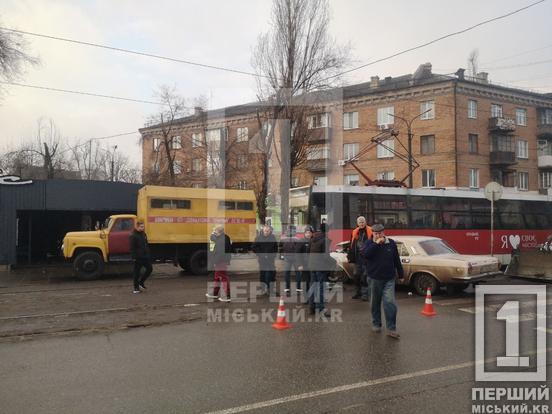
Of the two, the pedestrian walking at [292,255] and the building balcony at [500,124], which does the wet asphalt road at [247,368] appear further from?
the building balcony at [500,124]

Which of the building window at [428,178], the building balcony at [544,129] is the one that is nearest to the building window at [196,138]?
the building window at [428,178]

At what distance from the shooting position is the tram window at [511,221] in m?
20.3

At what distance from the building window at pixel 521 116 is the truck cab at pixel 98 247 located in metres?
39.2

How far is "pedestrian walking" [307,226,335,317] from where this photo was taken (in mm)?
9203

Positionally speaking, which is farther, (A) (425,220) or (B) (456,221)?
(B) (456,221)

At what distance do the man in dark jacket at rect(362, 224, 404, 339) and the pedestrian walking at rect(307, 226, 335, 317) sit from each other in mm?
1623

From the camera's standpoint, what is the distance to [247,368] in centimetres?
593

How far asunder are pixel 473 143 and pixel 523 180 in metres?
7.53

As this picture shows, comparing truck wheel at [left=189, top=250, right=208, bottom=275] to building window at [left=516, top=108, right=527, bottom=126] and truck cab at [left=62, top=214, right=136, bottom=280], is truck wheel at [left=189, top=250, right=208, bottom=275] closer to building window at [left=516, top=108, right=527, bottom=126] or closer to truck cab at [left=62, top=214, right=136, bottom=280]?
truck cab at [left=62, top=214, right=136, bottom=280]

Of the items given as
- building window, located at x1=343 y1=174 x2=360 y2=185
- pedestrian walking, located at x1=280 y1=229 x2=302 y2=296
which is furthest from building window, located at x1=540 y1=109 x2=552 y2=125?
pedestrian walking, located at x1=280 y1=229 x2=302 y2=296

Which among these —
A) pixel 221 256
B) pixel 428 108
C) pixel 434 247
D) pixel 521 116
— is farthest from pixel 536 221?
pixel 521 116

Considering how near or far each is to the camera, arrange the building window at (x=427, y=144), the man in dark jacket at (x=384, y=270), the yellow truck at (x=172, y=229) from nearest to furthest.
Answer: the man in dark jacket at (x=384, y=270), the yellow truck at (x=172, y=229), the building window at (x=427, y=144)

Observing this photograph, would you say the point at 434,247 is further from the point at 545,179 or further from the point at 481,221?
the point at 545,179

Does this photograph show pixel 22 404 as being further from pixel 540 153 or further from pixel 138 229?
pixel 540 153
